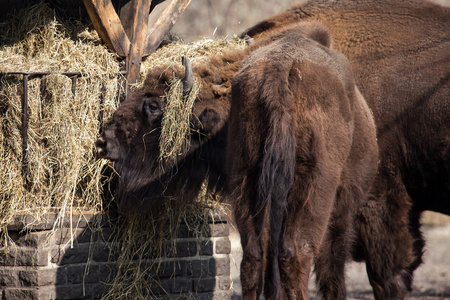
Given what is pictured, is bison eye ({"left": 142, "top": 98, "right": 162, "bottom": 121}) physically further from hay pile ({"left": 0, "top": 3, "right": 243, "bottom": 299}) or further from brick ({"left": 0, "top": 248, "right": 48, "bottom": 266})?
brick ({"left": 0, "top": 248, "right": 48, "bottom": 266})

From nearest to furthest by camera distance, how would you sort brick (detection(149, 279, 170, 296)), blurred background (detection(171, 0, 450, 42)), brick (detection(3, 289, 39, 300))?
brick (detection(3, 289, 39, 300)) < brick (detection(149, 279, 170, 296)) < blurred background (detection(171, 0, 450, 42))

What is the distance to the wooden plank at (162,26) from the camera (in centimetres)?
510

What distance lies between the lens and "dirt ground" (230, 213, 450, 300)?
6.64 metres

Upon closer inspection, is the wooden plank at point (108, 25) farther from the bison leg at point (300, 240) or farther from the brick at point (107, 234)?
the bison leg at point (300, 240)

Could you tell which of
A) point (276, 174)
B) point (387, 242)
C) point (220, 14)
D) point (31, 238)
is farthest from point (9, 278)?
point (220, 14)

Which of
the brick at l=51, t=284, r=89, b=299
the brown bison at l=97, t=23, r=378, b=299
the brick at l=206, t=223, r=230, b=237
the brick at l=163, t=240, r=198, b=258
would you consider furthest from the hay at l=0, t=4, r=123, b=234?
the brown bison at l=97, t=23, r=378, b=299

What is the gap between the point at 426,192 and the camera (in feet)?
14.6

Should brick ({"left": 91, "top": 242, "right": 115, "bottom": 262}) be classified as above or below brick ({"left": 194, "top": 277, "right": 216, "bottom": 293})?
above

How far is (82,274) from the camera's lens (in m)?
4.48

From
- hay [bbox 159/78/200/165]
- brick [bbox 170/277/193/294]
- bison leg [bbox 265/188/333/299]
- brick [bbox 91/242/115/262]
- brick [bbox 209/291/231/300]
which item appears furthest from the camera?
brick [bbox 209/291/231/300]

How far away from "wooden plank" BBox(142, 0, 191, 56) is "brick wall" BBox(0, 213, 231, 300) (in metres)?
1.73

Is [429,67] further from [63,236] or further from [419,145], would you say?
[63,236]

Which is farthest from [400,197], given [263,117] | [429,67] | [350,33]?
[263,117]

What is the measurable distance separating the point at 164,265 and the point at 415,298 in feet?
11.0
